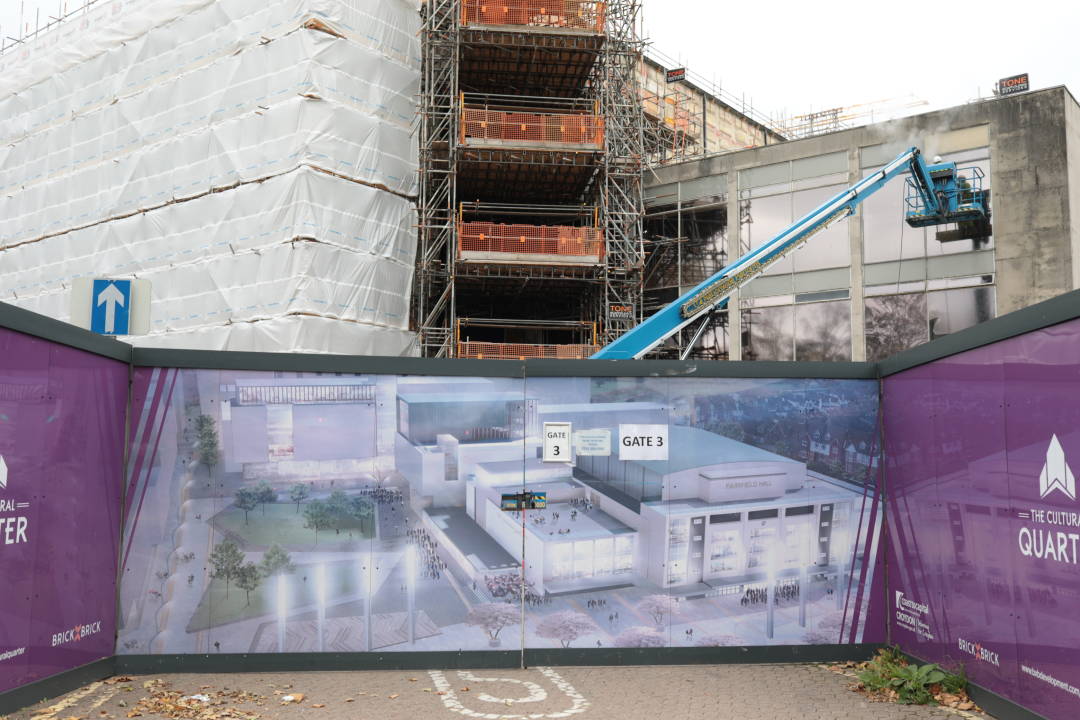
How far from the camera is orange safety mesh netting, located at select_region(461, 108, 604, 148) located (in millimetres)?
23125

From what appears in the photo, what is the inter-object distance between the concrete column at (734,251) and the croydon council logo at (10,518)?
68.9 ft

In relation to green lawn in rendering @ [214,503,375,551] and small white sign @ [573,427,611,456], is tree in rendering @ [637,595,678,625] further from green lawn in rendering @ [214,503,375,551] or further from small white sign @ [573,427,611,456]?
green lawn in rendering @ [214,503,375,551]

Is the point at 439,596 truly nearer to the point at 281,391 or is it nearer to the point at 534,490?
the point at 534,490

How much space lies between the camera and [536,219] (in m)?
27.2

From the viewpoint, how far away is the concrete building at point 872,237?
2219 centimetres

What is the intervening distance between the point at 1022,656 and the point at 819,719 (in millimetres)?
1569

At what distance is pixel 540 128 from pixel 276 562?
16.9m

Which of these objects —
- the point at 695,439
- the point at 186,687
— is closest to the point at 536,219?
the point at 695,439

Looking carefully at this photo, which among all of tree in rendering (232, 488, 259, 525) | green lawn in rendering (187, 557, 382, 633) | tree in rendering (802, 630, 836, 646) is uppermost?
tree in rendering (232, 488, 259, 525)

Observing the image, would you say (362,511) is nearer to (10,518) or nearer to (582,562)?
(582,562)

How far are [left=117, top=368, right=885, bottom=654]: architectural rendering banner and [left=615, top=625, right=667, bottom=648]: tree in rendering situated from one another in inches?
0.8

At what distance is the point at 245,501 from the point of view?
8.63 metres

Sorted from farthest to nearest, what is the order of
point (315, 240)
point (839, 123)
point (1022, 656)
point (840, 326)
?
1. point (839, 123)
2. point (840, 326)
3. point (315, 240)
4. point (1022, 656)

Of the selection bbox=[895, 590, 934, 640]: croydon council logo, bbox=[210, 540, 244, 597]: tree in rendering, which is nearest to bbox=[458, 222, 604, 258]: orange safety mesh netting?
bbox=[210, 540, 244, 597]: tree in rendering
